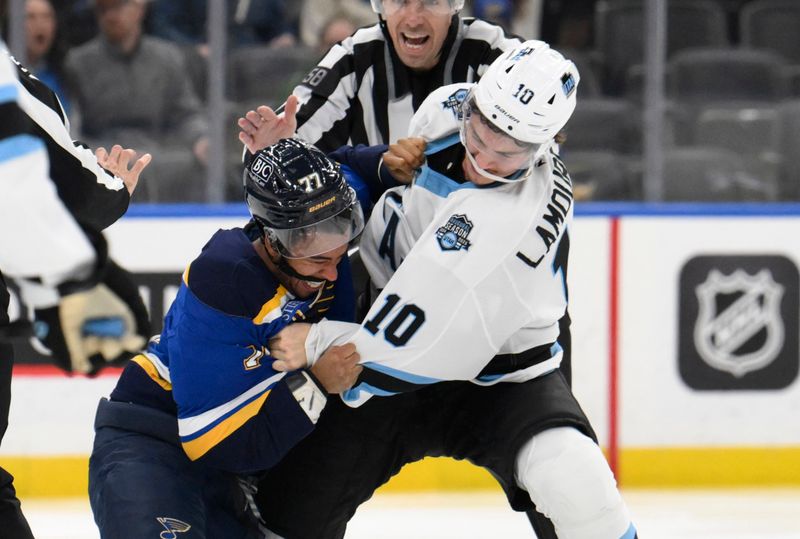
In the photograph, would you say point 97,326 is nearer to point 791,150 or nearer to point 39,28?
point 39,28

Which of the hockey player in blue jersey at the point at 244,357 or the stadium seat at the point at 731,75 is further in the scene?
the stadium seat at the point at 731,75

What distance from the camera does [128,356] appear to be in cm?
213

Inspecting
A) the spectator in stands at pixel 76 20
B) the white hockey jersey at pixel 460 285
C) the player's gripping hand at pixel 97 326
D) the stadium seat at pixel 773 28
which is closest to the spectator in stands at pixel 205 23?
the spectator in stands at pixel 76 20

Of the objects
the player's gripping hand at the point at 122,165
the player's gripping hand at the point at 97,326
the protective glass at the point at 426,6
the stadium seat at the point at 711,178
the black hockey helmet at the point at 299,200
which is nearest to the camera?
the player's gripping hand at the point at 97,326

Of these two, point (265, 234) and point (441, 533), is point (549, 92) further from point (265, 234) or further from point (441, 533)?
point (441, 533)

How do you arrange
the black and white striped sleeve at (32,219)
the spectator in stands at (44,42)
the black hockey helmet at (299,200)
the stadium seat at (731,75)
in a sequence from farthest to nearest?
the stadium seat at (731,75), the spectator in stands at (44,42), the black hockey helmet at (299,200), the black and white striped sleeve at (32,219)

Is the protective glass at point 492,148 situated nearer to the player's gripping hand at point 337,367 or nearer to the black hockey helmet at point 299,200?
the black hockey helmet at point 299,200

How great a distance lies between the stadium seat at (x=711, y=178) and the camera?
15.5ft

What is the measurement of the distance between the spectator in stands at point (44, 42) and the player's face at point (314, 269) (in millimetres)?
2157

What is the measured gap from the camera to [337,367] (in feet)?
8.46

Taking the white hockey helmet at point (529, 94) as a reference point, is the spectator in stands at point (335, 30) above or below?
below

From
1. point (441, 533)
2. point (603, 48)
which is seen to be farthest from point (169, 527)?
point (603, 48)

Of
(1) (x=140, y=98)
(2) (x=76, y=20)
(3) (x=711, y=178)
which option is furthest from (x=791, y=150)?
(2) (x=76, y=20)

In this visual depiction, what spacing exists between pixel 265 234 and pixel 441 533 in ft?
5.71
